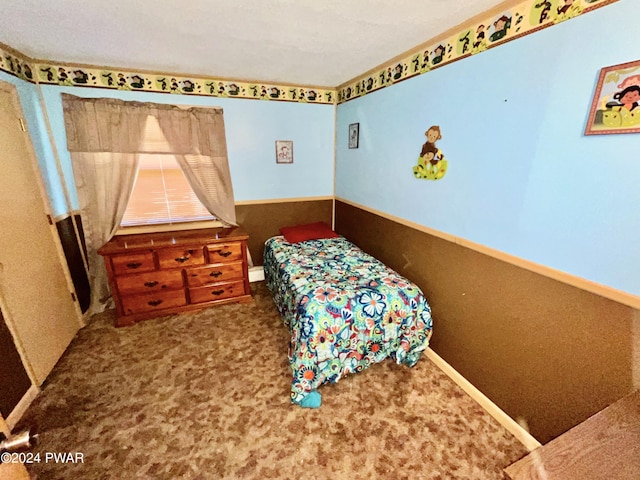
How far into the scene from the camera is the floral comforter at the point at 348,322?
2.00 meters

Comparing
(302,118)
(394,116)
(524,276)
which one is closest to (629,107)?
(524,276)

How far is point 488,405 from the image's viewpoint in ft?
6.41

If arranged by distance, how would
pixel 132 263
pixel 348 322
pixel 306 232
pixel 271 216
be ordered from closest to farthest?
pixel 348 322
pixel 132 263
pixel 306 232
pixel 271 216

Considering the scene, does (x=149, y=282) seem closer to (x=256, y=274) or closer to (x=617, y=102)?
(x=256, y=274)

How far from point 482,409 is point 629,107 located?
1952 millimetres

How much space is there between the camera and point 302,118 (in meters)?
3.58

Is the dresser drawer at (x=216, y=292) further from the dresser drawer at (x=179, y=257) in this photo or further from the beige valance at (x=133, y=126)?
the beige valance at (x=133, y=126)

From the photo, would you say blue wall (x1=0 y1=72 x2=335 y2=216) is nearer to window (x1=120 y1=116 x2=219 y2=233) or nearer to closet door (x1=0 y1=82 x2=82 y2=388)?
closet door (x1=0 y1=82 x2=82 y2=388)

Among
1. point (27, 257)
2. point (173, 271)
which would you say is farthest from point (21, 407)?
point (173, 271)

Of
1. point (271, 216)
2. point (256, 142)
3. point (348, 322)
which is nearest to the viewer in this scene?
point (348, 322)

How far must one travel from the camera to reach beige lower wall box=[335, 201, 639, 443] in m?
1.34

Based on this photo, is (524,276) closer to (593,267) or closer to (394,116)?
(593,267)

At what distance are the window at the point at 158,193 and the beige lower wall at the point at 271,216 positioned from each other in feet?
→ 1.96

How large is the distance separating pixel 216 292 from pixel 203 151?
1.63 metres
